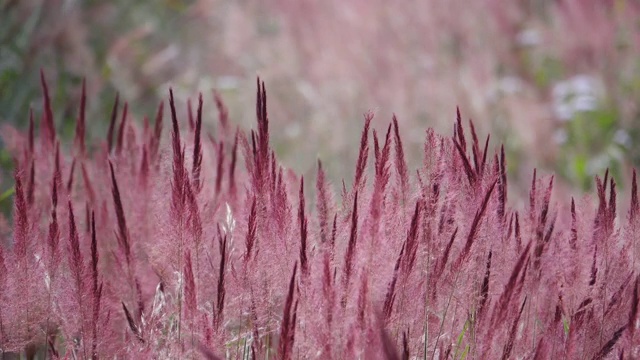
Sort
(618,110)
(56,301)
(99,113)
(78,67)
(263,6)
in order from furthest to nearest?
(263,6) < (618,110) < (99,113) < (78,67) < (56,301)

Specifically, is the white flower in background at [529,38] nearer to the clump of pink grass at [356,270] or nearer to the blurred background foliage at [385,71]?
the blurred background foliage at [385,71]

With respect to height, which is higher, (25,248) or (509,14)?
(509,14)

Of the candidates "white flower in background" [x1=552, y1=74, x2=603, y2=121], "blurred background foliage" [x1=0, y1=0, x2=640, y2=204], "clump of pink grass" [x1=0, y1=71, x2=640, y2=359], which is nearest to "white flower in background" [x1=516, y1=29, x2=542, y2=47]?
"blurred background foliage" [x1=0, y1=0, x2=640, y2=204]

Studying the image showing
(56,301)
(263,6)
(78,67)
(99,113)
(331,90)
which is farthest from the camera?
(263,6)

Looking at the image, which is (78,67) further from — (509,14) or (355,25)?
(509,14)

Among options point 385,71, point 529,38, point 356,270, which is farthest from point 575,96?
point 356,270

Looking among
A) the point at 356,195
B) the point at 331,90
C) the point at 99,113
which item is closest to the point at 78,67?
the point at 99,113

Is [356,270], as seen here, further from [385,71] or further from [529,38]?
[529,38]
